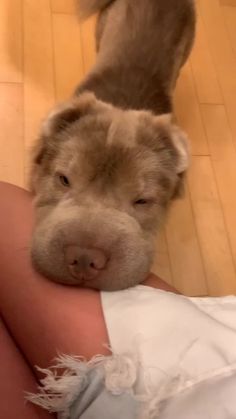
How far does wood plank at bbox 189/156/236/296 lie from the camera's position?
1695mm

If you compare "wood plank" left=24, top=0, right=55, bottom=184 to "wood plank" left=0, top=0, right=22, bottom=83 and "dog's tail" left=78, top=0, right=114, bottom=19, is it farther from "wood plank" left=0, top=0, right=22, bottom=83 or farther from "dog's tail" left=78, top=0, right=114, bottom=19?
"dog's tail" left=78, top=0, right=114, bottom=19

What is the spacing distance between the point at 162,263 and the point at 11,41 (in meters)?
1.02

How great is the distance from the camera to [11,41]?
2064 millimetres

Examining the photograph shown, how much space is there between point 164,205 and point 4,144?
73 cm

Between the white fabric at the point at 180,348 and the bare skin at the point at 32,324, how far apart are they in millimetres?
36

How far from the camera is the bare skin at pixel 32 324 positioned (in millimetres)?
836

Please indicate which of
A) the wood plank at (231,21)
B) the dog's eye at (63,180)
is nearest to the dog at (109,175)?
the dog's eye at (63,180)

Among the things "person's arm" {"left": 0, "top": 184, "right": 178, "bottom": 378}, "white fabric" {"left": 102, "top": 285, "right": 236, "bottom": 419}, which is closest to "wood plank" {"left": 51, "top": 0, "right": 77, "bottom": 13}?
"person's arm" {"left": 0, "top": 184, "right": 178, "bottom": 378}

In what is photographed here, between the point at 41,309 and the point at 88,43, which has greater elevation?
the point at 88,43

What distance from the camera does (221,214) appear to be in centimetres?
184

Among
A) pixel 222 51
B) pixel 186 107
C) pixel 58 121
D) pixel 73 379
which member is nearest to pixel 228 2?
pixel 222 51

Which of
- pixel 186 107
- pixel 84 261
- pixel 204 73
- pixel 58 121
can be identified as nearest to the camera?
pixel 84 261

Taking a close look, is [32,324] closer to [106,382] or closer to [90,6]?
[106,382]

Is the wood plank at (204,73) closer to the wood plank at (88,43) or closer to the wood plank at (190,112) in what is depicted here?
the wood plank at (190,112)
